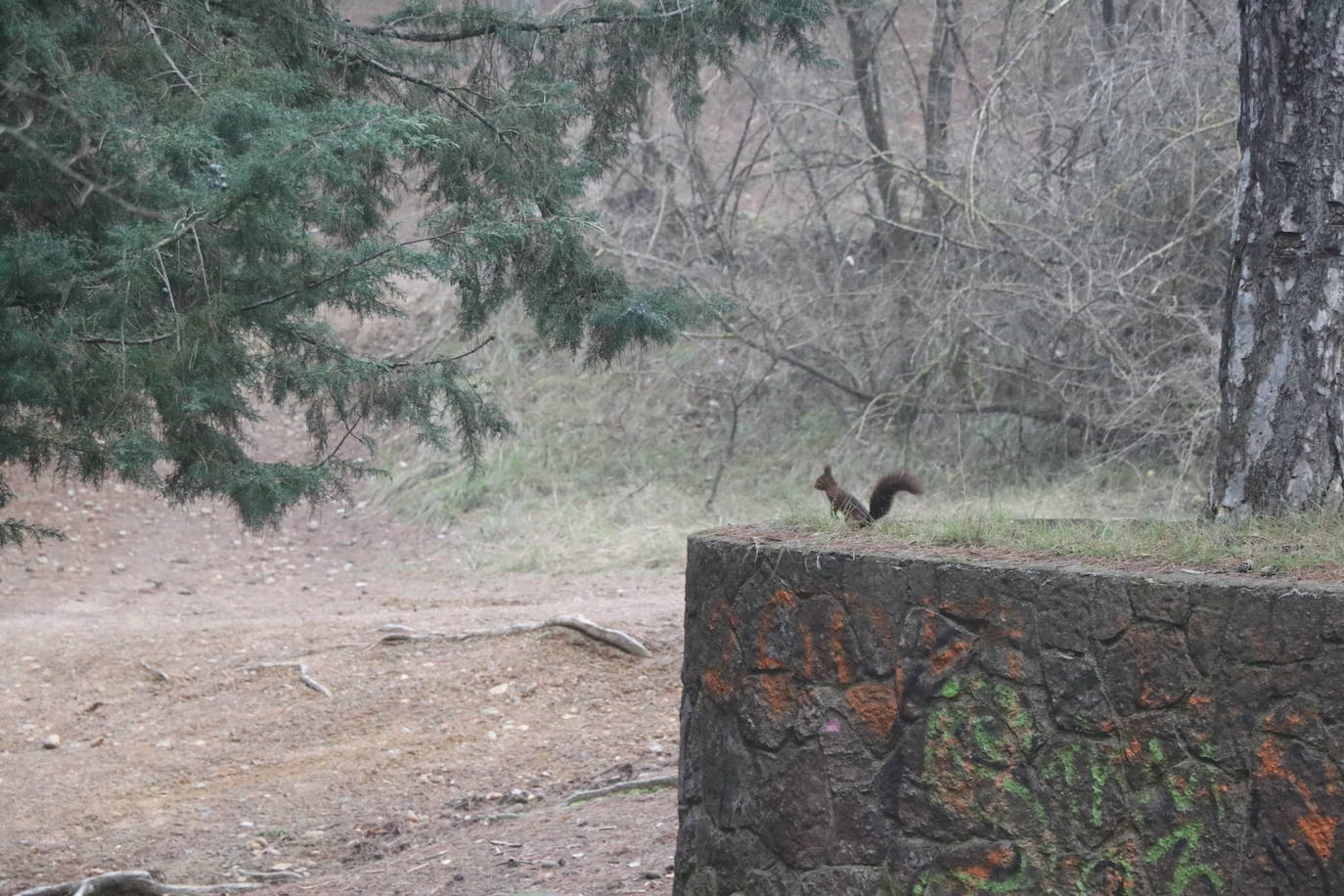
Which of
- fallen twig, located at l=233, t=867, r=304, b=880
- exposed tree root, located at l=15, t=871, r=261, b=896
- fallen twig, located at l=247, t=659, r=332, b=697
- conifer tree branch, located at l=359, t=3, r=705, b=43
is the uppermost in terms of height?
conifer tree branch, located at l=359, t=3, r=705, b=43

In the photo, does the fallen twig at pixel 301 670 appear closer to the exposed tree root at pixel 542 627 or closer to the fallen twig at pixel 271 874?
the exposed tree root at pixel 542 627

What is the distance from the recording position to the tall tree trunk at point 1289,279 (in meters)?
4.73

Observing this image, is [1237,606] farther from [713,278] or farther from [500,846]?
[713,278]

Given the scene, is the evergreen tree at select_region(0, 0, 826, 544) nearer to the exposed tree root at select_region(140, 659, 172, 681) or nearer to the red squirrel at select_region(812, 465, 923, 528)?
the red squirrel at select_region(812, 465, 923, 528)

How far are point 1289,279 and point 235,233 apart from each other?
151 inches

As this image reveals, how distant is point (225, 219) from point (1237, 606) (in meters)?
3.57

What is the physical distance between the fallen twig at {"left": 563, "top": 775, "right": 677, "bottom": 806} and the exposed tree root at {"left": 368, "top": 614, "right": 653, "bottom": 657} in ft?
6.36

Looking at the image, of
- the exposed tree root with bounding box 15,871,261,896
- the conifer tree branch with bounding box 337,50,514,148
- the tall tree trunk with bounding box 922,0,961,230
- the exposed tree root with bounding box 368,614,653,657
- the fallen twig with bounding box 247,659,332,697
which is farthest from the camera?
the tall tree trunk with bounding box 922,0,961,230

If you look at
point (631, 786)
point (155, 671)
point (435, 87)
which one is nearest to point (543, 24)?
point (435, 87)

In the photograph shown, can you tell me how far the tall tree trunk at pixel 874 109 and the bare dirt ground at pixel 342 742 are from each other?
5075 mm

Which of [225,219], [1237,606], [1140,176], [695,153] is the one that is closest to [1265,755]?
[1237,606]

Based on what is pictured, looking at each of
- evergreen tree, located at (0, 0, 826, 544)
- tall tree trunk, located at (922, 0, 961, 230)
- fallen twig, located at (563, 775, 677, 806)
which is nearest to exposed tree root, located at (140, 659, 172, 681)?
evergreen tree, located at (0, 0, 826, 544)

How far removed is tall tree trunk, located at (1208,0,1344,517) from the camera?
4.73m

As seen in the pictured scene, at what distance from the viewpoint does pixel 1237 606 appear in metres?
3.36
